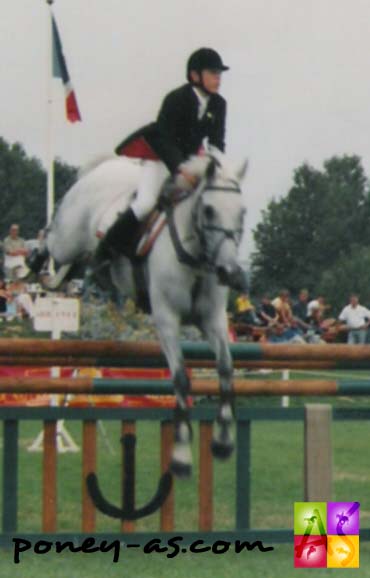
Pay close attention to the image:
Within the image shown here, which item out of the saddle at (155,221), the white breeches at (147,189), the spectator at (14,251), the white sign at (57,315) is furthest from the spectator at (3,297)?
the saddle at (155,221)

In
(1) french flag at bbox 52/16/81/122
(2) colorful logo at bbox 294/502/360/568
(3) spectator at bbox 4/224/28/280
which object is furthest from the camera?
(1) french flag at bbox 52/16/81/122

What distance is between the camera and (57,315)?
45.4 ft

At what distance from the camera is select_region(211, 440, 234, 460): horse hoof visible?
769cm

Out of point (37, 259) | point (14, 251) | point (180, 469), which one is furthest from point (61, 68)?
point (180, 469)

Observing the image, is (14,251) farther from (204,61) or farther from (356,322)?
(356,322)

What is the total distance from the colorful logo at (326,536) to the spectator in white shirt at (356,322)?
749 inches

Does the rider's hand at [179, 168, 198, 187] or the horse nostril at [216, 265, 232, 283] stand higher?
the rider's hand at [179, 168, 198, 187]

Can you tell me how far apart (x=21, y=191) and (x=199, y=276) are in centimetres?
8771

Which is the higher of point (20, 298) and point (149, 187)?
point (20, 298)

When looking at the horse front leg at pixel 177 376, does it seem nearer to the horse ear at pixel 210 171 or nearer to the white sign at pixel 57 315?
the horse ear at pixel 210 171

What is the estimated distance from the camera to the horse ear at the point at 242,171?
7.67m

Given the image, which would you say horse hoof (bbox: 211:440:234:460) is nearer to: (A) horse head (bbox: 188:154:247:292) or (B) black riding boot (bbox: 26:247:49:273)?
(A) horse head (bbox: 188:154:247:292)

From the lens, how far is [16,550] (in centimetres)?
802

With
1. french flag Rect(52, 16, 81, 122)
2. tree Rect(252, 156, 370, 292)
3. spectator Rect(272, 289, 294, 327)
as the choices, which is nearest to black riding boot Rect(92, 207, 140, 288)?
french flag Rect(52, 16, 81, 122)
